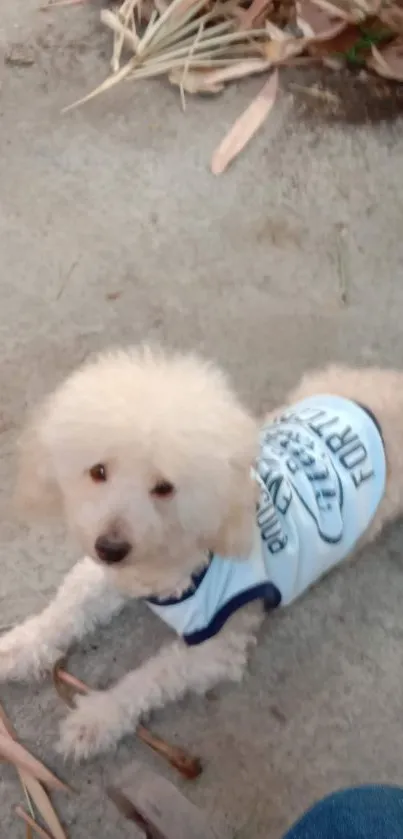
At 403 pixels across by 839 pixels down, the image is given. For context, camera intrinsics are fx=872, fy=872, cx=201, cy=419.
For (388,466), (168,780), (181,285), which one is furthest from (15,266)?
(168,780)

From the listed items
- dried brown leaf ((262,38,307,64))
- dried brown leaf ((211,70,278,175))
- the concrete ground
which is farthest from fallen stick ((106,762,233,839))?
dried brown leaf ((262,38,307,64))

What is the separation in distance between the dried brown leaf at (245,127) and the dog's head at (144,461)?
36.4 inches

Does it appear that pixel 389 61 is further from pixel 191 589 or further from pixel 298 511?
pixel 191 589

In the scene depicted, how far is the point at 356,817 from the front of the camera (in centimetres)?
84

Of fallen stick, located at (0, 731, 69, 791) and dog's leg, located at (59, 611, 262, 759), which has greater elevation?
dog's leg, located at (59, 611, 262, 759)

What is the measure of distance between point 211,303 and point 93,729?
0.78 m

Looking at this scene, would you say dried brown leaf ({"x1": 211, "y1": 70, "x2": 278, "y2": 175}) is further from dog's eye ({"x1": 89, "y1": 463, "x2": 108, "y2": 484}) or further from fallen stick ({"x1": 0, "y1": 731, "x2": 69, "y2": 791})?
fallen stick ({"x1": 0, "y1": 731, "x2": 69, "y2": 791})

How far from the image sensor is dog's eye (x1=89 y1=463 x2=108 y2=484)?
2.94 ft

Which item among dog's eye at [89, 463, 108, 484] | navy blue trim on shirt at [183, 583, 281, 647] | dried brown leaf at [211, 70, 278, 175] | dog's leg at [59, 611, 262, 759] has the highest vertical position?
dog's eye at [89, 463, 108, 484]

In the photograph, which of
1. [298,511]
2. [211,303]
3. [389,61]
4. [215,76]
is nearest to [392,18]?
[389,61]

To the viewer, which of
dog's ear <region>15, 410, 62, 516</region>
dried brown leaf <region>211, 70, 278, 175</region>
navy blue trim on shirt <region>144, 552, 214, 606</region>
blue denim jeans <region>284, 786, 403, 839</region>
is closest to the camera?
blue denim jeans <region>284, 786, 403, 839</region>

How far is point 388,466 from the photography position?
121 centimetres

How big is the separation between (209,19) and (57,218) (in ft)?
2.09

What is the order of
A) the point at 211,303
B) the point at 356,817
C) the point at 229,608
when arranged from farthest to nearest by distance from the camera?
the point at 211,303, the point at 229,608, the point at 356,817
